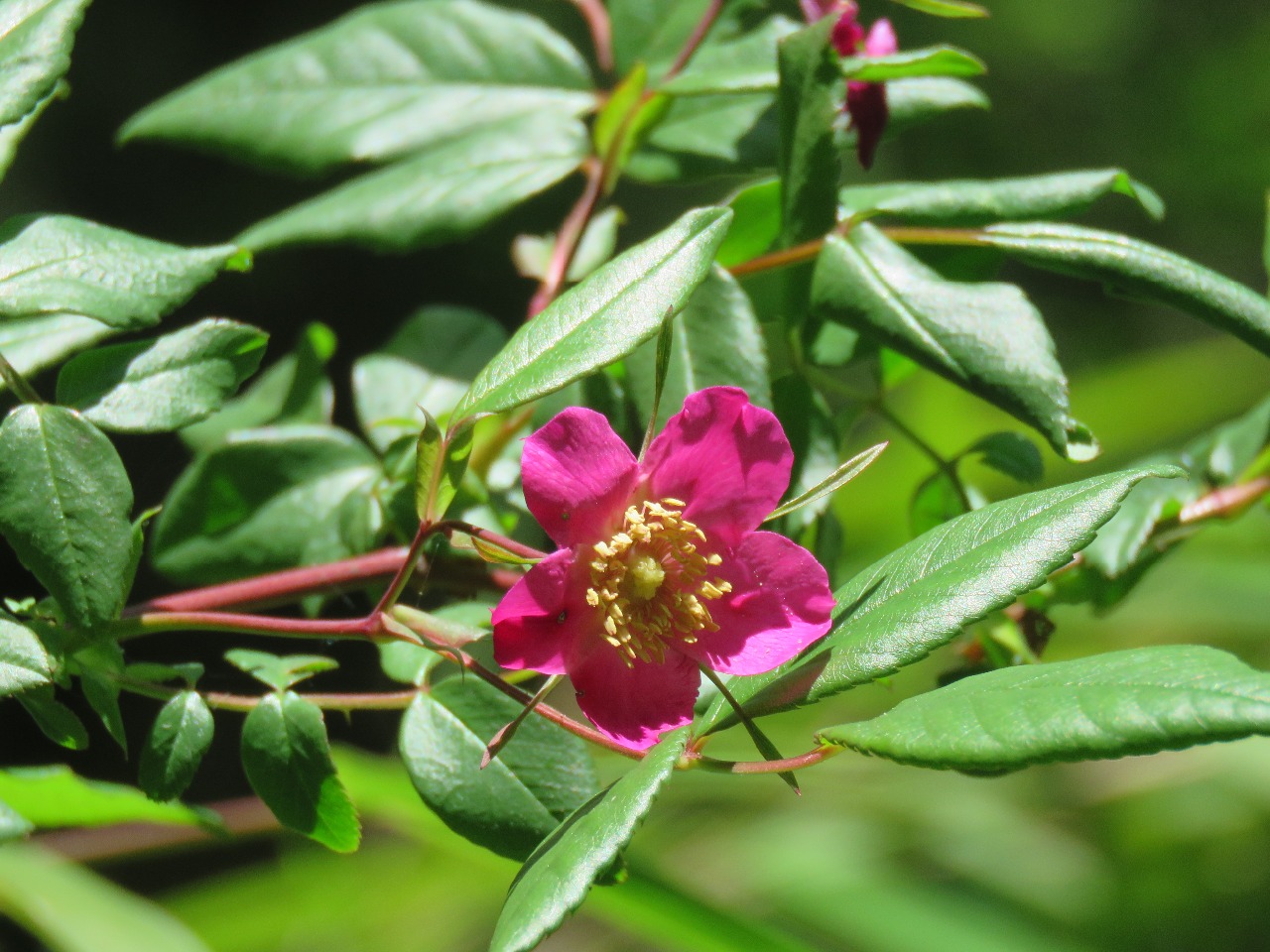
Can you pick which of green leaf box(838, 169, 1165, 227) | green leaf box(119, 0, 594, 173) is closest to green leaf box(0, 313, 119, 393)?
green leaf box(119, 0, 594, 173)

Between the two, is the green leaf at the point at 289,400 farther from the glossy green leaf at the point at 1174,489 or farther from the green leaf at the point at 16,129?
the glossy green leaf at the point at 1174,489

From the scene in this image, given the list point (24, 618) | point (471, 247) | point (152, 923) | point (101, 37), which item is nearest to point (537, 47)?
point (24, 618)

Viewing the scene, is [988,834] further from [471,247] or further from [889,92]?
[471,247]

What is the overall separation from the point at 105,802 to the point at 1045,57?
15.3 feet

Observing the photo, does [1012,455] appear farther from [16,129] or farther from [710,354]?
[16,129]

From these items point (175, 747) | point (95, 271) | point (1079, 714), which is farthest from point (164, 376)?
point (1079, 714)

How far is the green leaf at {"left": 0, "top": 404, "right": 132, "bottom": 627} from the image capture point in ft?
1.41

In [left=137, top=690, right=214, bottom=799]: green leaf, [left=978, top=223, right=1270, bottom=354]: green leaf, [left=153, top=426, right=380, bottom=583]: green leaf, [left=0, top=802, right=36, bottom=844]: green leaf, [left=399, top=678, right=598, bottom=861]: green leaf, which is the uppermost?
[left=978, top=223, right=1270, bottom=354]: green leaf

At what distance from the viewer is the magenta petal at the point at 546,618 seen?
1.40 feet

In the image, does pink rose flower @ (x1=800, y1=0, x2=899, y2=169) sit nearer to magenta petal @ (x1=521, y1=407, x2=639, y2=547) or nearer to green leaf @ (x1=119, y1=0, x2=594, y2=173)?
green leaf @ (x1=119, y1=0, x2=594, y2=173)

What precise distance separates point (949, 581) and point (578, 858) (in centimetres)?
16

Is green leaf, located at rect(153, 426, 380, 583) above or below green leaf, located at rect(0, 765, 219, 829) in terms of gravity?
above

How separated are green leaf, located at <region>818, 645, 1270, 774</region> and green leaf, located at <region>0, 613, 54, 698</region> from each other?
0.28 meters

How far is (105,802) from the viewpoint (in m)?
0.70
